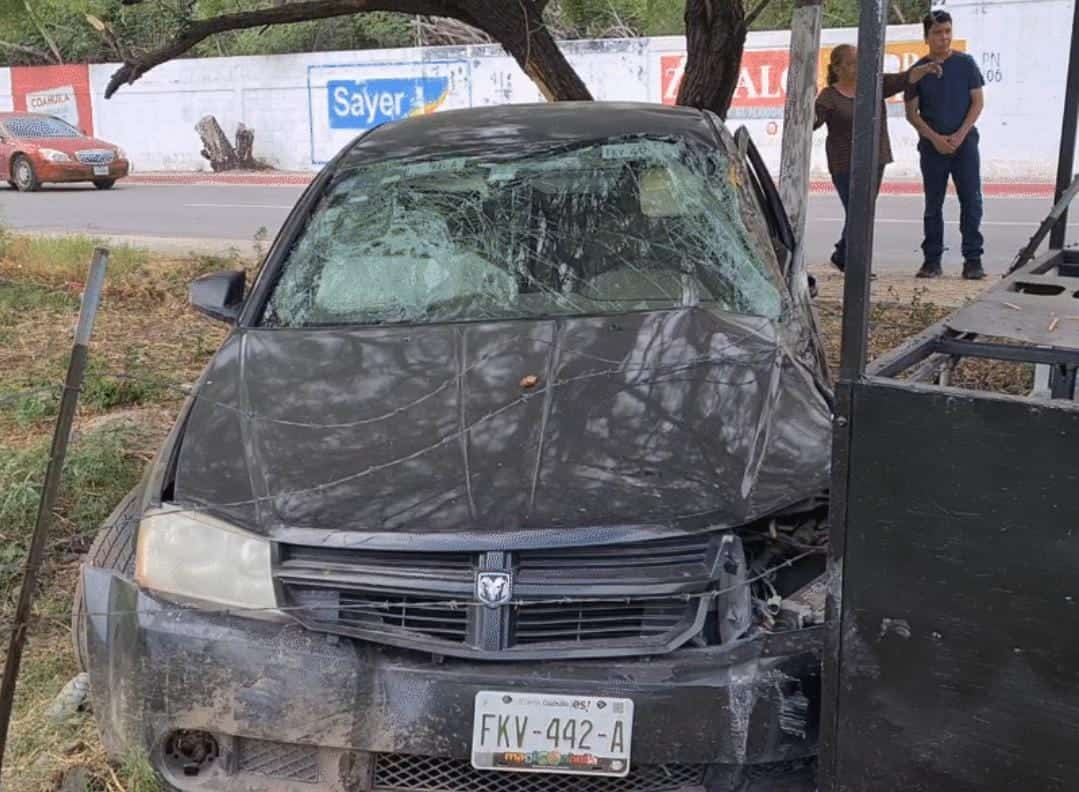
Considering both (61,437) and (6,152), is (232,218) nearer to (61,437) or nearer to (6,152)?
(6,152)

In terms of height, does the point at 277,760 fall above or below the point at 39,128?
below

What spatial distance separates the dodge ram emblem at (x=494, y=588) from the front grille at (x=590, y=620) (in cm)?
4

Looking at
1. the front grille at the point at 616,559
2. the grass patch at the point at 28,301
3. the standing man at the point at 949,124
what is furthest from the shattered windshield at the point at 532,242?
the standing man at the point at 949,124

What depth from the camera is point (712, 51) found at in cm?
702

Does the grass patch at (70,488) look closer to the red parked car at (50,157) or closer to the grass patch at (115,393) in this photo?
the grass patch at (115,393)

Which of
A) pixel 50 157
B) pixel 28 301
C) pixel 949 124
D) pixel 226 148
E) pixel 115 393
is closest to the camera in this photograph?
pixel 115 393

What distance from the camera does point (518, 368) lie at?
302 centimetres

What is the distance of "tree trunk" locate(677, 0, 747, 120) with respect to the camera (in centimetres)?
693

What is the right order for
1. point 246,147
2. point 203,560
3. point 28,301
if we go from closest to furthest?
point 203,560 → point 28,301 → point 246,147

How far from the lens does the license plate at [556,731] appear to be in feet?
7.46

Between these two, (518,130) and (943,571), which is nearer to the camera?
(943,571)

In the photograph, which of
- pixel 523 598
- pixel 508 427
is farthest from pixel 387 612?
pixel 508 427

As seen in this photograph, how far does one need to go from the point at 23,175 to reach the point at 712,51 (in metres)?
17.9

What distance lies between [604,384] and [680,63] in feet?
63.4
